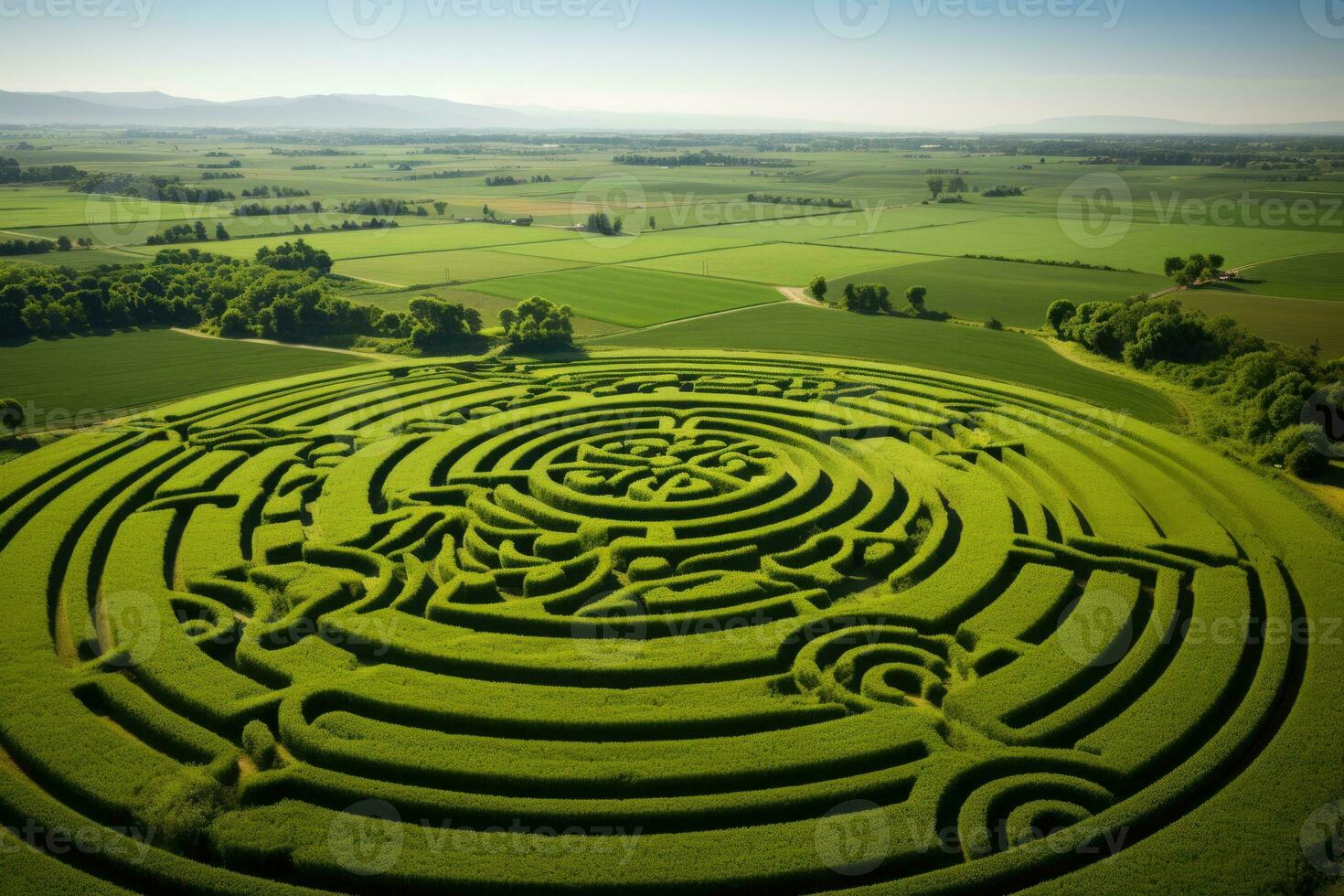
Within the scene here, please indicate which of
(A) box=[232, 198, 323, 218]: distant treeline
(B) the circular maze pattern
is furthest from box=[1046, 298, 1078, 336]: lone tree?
(A) box=[232, 198, 323, 218]: distant treeline

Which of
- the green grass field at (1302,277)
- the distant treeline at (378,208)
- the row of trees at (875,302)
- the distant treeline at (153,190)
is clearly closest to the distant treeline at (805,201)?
the distant treeline at (378,208)

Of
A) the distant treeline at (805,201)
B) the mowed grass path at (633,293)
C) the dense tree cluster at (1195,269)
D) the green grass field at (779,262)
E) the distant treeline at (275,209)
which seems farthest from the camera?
the distant treeline at (805,201)

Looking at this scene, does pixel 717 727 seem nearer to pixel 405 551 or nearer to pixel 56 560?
pixel 405 551

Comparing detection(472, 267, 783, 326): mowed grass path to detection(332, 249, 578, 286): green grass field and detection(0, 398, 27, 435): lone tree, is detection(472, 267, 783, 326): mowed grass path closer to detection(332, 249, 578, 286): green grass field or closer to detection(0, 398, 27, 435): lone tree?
detection(332, 249, 578, 286): green grass field

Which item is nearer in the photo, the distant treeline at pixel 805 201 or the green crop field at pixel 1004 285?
the green crop field at pixel 1004 285

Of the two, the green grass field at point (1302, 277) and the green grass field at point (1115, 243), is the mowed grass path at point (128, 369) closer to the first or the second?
the green grass field at point (1115, 243)

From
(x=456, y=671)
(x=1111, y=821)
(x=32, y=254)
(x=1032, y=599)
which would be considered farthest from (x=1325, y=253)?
(x=32, y=254)

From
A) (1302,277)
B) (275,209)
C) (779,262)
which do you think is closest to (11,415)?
(779,262)

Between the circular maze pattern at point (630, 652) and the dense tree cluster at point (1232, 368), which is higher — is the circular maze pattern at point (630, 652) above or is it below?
below
